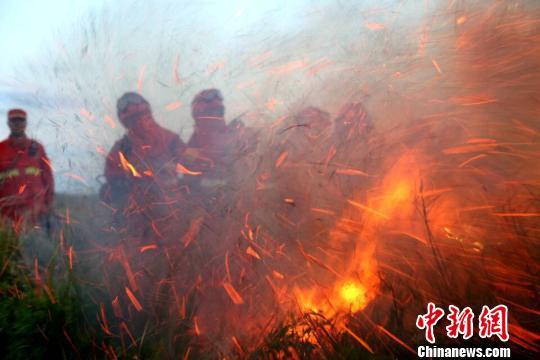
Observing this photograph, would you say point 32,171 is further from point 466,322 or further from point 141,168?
point 466,322

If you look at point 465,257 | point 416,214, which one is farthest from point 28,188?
point 465,257

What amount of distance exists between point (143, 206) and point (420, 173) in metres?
1.83

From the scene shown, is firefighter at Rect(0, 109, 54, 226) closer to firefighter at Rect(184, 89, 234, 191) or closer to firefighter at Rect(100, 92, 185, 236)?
firefighter at Rect(100, 92, 185, 236)

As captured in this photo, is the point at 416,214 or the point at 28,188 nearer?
the point at 416,214

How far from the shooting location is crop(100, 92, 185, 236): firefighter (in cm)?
248

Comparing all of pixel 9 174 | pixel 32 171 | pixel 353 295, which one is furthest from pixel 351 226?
pixel 9 174

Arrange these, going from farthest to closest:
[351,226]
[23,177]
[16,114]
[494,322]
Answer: [23,177], [16,114], [351,226], [494,322]

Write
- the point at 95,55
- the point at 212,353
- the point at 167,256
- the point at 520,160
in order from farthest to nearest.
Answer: the point at 95,55
the point at 167,256
the point at 520,160
the point at 212,353

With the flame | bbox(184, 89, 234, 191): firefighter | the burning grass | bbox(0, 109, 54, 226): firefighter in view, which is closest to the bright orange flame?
the burning grass

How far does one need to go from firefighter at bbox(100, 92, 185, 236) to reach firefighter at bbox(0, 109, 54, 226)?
0.70 m

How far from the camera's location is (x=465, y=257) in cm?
199

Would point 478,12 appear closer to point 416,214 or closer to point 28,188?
point 416,214

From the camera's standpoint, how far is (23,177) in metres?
3.31

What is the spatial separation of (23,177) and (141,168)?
59.1 inches
